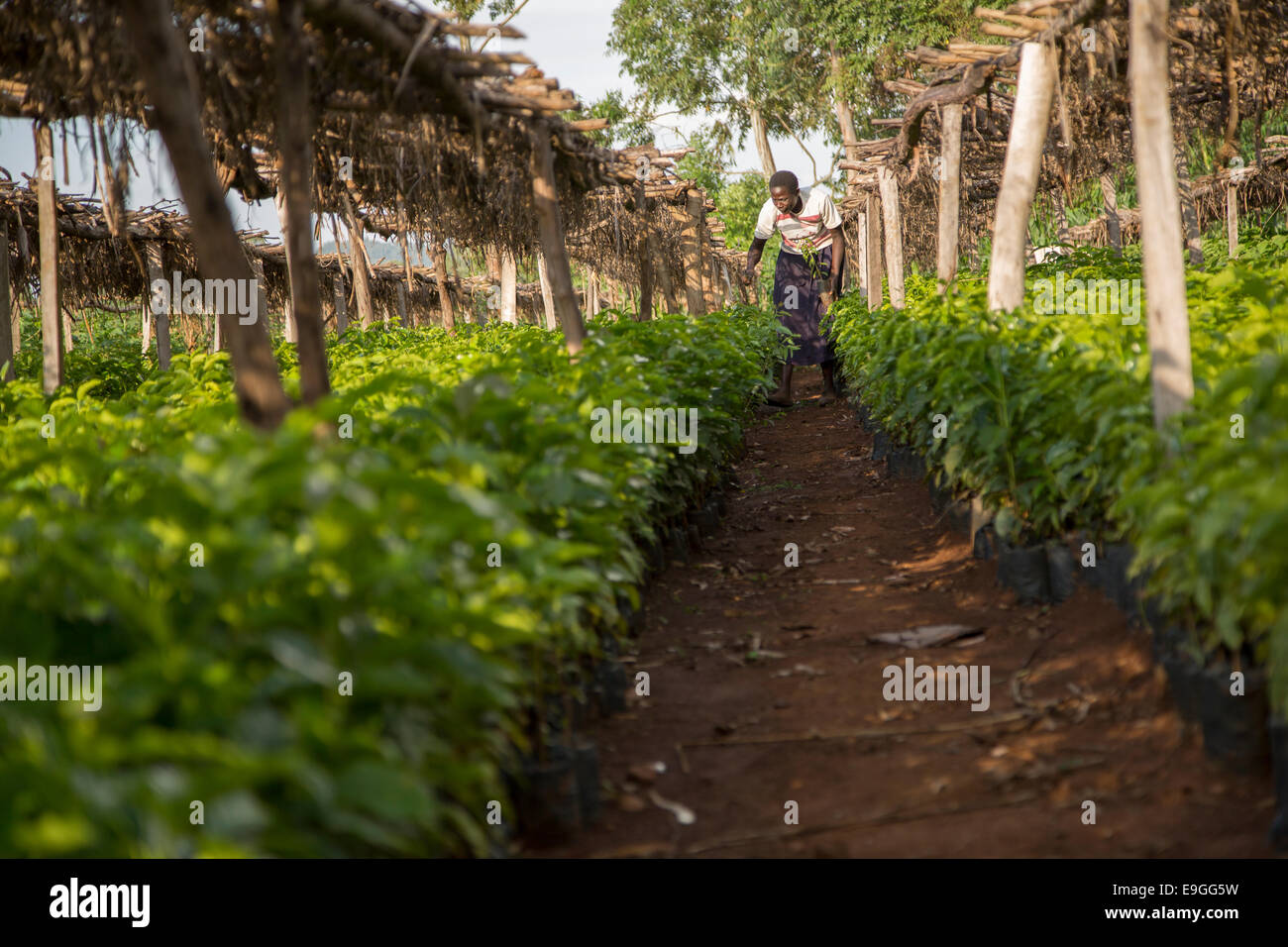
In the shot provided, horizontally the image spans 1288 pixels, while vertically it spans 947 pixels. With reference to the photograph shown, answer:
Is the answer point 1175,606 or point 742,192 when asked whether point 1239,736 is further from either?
point 742,192

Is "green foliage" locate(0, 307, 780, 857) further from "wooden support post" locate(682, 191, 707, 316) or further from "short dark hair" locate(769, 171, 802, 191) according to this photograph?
"wooden support post" locate(682, 191, 707, 316)

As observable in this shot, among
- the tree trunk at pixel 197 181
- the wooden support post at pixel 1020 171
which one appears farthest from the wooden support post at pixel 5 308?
the wooden support post at pixel 1020 171

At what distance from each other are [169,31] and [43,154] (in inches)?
272

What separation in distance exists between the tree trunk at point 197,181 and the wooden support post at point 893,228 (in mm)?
10288

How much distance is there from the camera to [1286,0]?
6840 mm

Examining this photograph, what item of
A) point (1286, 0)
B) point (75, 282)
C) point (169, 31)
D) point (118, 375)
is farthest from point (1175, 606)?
point (75, 282)

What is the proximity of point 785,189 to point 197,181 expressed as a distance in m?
9.20

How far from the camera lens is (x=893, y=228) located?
42.0 ft

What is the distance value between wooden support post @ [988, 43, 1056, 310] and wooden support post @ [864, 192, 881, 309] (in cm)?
765

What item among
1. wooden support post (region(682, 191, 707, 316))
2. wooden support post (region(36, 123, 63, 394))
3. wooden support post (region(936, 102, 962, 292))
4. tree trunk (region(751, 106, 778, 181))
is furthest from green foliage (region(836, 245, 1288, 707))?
tree trunk (region(751, 106, 778, 181))

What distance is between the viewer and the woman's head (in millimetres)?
11680

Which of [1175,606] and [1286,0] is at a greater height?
[1286,0]

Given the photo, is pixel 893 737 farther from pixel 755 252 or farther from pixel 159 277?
pixel 159 277

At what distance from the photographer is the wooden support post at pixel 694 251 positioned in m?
16.5
